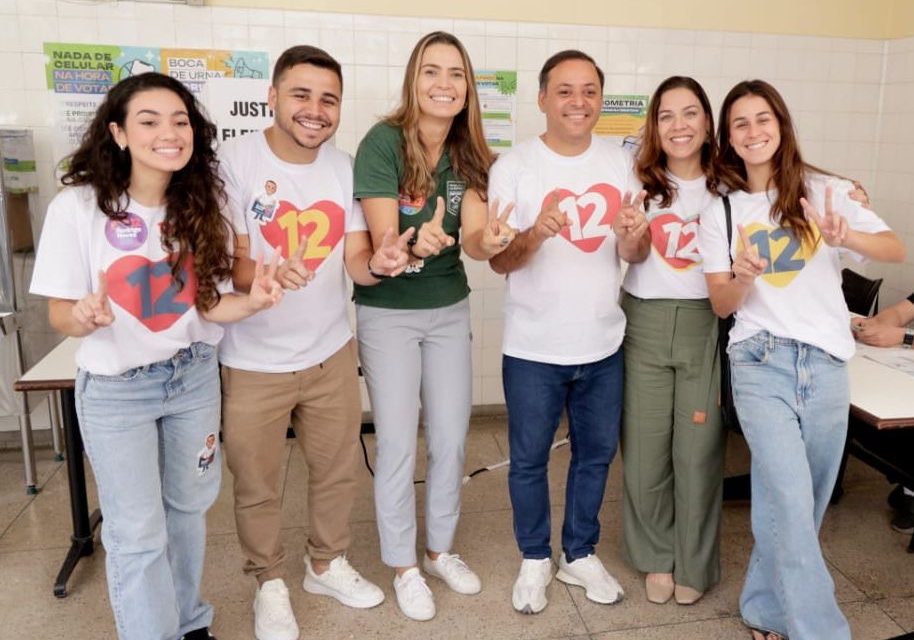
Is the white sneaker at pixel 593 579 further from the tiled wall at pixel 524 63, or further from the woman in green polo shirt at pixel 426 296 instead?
the tiled wall at pixel 524 63

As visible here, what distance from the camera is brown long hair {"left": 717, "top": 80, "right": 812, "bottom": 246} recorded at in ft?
6.38

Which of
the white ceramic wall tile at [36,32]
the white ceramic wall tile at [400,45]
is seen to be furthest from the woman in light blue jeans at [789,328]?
the white ceramic wall tile at [36,32]

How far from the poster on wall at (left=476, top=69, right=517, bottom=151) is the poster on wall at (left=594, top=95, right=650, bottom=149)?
454 millimetres

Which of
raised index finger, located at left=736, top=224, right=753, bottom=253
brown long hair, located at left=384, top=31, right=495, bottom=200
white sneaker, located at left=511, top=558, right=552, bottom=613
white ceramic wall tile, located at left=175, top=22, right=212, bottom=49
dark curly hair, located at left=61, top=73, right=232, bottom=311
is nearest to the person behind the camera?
dark curly hair, located at left=61, top=73, right=232, bottom=311

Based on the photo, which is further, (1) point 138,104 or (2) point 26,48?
(2) point 26,48

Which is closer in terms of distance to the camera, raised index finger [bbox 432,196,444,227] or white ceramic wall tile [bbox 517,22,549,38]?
raised index finger [bbox 432,196,444,227]

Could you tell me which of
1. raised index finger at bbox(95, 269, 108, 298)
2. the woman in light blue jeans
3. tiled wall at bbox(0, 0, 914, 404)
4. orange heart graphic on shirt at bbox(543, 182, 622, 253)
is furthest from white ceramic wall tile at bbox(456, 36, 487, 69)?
raised index finger at bbox(95, 269, 108, 298)

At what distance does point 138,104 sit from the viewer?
5.68 ft

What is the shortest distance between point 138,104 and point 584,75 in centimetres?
119

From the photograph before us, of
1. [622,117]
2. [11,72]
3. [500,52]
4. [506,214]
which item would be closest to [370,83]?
[500,52]

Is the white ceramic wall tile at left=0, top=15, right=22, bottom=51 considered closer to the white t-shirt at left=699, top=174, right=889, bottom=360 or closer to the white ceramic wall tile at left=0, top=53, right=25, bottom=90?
the white ceramic wall tile at left=0, top=53, right=25, bottom=90

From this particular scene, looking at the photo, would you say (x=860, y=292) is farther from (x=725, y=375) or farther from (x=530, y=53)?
(x=530, y=53)

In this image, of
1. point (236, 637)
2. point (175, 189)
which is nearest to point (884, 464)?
point (236, 637)

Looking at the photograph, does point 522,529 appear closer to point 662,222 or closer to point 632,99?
point 662,222
